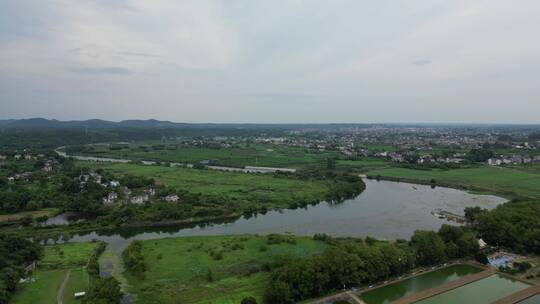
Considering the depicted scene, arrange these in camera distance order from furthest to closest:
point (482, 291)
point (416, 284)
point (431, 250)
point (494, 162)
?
1. point (494, 162)
2. point (431, 250)
3. point (416, 284)
4. point (482, 291)

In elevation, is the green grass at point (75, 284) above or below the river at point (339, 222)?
above

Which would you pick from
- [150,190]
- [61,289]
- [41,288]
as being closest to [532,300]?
[61,289]

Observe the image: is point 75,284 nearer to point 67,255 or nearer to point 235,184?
point 67,255

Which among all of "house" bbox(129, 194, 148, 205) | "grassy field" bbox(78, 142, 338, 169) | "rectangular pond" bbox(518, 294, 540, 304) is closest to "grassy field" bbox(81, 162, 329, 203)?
"house" bbox(129, 194, 148, 205)

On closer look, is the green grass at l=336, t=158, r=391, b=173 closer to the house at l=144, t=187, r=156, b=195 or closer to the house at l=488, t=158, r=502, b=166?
the house at l=488, t=158, r=502, b=166

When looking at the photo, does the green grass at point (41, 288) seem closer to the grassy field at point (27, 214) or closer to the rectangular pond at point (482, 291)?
the grassy field at point (27, 214)

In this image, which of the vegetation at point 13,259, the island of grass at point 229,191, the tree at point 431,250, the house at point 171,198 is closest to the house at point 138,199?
the island of grass at point 229,191

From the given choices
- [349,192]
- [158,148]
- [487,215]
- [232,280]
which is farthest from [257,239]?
[158,148]

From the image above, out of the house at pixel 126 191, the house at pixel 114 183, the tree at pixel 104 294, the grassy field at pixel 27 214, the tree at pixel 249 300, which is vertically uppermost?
the tree at pixel 104 294
